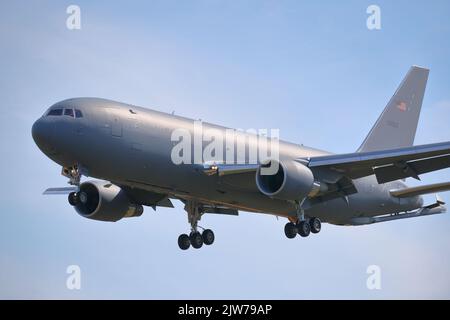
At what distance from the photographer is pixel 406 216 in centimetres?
5109

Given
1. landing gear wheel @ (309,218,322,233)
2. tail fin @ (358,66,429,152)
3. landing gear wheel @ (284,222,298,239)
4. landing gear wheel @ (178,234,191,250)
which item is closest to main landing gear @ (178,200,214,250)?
landing gear wheel @ (178,234,191,250)

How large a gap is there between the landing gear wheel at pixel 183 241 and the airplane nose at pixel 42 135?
10933 millimetres

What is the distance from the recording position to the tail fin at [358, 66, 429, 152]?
5438 cm

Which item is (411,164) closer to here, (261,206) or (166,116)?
(261,206)

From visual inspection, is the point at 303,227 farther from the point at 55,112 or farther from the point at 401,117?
the point at 55,112

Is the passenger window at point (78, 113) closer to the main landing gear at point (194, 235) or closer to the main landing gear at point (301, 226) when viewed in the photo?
the main landing gear at point (194, 235)

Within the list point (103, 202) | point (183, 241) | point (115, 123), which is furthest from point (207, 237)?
point (115, 123)

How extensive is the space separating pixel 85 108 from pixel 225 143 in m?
7.28

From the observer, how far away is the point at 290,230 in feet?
154

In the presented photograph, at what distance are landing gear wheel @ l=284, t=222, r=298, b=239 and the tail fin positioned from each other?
8.88m

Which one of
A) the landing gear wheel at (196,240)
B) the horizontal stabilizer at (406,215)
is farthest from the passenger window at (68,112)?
the horizontal stabilizer at (406,215)

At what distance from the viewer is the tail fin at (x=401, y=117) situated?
54.4 meters
